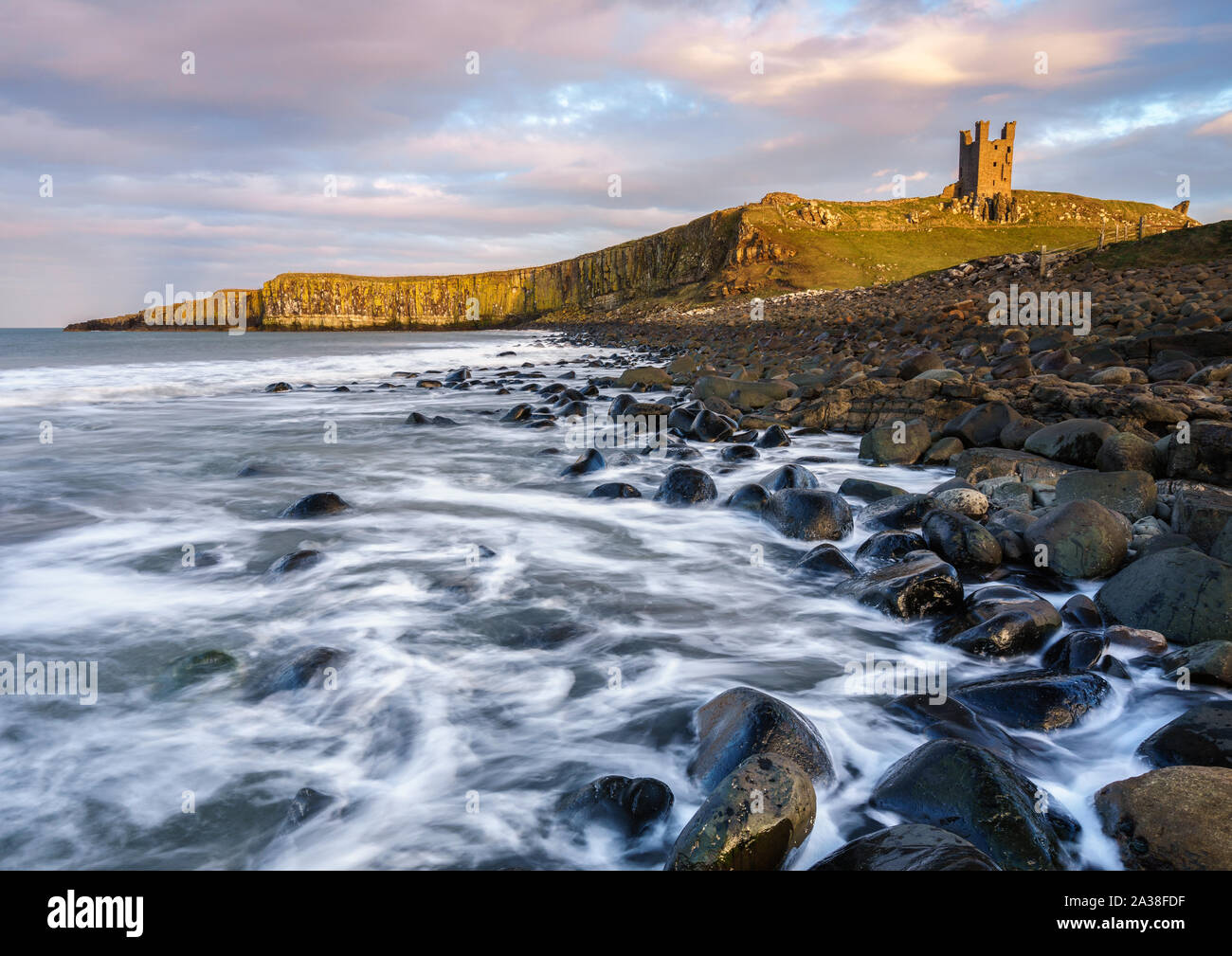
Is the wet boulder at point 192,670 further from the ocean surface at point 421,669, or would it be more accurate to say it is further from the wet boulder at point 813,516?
the wet boulder at point 813,516

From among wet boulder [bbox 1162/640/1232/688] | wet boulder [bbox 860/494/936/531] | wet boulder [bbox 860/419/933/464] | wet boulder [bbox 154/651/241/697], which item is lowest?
wet boulder [bbox 154/651/241/697]

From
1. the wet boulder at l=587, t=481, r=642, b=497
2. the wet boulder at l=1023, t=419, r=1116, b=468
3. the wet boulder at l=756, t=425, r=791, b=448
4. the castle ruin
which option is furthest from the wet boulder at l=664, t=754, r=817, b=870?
the castle ruin

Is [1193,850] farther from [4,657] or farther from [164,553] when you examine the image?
[164,553]

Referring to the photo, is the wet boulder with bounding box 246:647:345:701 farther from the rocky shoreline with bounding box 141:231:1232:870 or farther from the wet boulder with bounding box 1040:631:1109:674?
the wet boulder with bounding box 1040:631:1109:674

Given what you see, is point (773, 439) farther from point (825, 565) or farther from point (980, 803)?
point (980, 803)

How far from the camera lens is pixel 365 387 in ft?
60.6

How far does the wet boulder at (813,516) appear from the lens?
503 cm

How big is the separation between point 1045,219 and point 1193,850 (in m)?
102

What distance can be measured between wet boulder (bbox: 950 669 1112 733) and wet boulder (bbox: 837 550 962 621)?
763 millimetres

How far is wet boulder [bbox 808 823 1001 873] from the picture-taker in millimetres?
1708

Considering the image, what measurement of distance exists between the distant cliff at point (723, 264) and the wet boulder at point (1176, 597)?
43946 millimetres

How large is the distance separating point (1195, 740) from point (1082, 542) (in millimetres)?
1893

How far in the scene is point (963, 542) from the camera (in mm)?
4211
